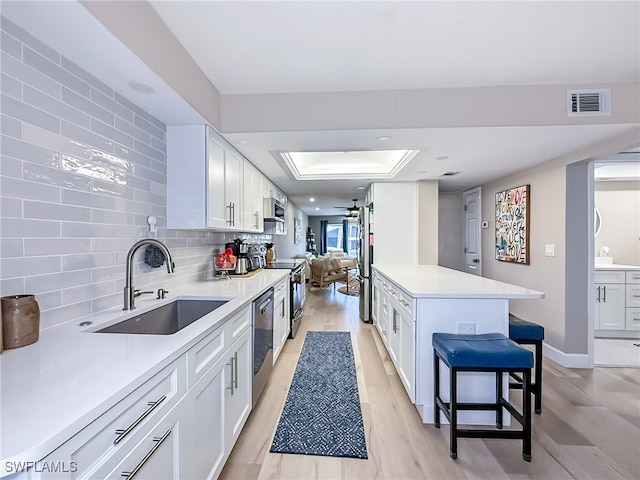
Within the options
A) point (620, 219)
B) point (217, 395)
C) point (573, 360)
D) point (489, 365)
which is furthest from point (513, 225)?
point (217, 395)

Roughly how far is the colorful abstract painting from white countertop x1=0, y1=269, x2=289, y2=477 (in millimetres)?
3734

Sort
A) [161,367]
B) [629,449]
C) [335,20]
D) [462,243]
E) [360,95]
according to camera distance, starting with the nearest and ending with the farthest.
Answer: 1. [161,367]
2. [335,20]
3. [629,449]
4. [360,95]
5. [462,243]

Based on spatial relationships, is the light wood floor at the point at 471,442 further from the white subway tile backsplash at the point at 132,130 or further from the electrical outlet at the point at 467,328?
the white subway tile backsplash at the point at 132,130

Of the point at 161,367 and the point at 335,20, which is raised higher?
the point at 335,20

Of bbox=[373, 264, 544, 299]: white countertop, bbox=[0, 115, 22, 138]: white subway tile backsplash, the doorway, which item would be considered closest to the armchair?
the doorway

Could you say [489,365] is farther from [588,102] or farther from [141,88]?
[141,88]

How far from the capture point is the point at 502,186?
161 inches

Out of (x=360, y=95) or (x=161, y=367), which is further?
(x=360, y=95)

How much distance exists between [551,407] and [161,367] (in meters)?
2.80

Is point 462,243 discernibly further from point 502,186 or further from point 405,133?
point 405,133

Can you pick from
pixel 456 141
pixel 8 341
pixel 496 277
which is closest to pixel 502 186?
pixel 496 277

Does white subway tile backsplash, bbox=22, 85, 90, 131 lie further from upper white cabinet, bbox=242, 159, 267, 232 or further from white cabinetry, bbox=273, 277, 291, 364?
white cabinetry, bbox=273, 277, 291, 364

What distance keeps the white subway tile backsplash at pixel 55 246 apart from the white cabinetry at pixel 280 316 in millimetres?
1574

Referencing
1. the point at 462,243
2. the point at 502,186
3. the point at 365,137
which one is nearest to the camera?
the point at 365,137
